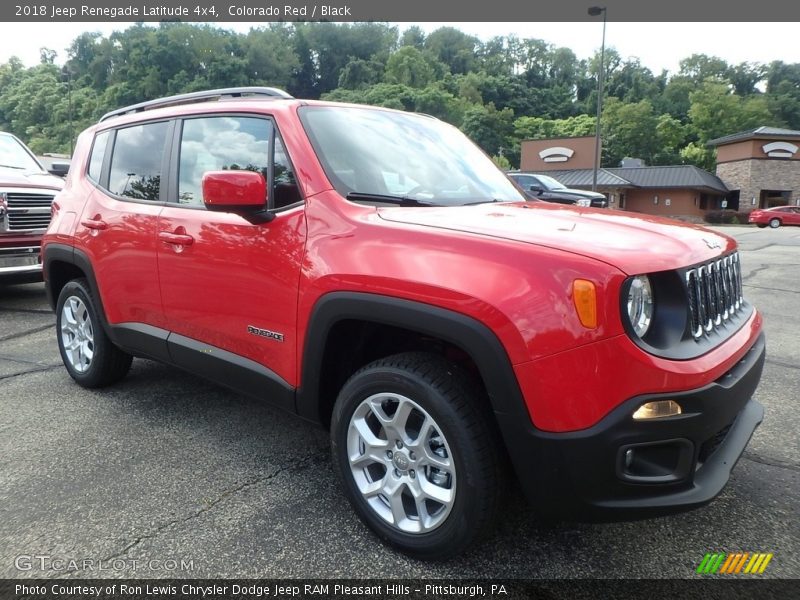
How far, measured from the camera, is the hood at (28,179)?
6.88 meters

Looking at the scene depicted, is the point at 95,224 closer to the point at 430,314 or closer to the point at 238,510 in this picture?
the point at 238,510

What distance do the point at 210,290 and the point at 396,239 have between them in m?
1.20

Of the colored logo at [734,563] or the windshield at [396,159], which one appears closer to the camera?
the colored logo at [734,563]

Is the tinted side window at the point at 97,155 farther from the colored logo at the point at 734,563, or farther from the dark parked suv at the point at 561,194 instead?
the dark parked suv at the point at 561,194

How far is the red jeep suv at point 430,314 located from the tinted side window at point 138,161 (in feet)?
0.08

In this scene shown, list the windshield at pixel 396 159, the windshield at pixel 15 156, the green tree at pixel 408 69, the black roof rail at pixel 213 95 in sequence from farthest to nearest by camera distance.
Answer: the green tree at pixel 408 69 → the windshield at pixel 15 156 → the black roof rail at pixel 213 95 → the windshield at pixel 396 159

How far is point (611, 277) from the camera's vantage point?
1794 mm

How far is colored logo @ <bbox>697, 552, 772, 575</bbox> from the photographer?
2166 mm

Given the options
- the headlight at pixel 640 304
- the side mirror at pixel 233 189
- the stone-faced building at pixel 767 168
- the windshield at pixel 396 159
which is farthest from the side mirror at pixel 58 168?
the stone-faced building at pixel 767 168

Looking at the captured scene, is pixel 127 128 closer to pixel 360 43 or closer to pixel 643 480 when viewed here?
pixel 643 480

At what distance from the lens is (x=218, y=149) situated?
304cm

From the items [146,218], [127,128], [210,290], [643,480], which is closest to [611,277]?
[643,480]

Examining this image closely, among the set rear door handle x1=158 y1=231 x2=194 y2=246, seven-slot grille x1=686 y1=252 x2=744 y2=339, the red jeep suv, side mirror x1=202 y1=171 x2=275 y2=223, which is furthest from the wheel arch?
seven-slot grille x1=686 y1=252 x2=744 y2=339

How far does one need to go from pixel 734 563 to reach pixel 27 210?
7620 millimetres
